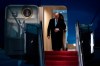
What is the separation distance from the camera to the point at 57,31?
1509cm

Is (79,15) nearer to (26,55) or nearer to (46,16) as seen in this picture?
(46,16)

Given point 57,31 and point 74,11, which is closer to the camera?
point 57,31

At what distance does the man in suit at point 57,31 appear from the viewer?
15.0m

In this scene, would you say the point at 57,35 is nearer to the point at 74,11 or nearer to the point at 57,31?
the point at 57,31

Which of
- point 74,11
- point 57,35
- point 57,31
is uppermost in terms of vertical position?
point 74,11

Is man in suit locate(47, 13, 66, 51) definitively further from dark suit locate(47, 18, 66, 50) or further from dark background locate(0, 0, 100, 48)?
dark background locate(0, 0, 100, 48)

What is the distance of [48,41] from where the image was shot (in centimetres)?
1819

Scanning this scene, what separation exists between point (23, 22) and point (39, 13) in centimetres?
89

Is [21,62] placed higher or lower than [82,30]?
lower

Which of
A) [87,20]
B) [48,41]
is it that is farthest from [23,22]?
[87,20]

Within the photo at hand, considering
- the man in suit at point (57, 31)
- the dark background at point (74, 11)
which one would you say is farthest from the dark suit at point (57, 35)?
the dark background at point (74, 11)

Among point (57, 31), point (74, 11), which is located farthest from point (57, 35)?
point (74, 11)

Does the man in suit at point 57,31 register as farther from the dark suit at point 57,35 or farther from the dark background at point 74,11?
the dark background at point 74,11

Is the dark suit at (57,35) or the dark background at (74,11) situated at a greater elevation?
the dark background at (74,11)
